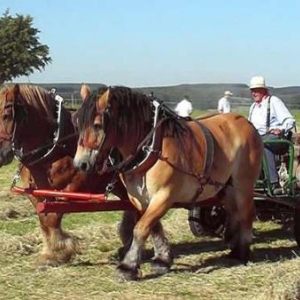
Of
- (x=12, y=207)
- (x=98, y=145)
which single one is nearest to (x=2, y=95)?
(x=98, y=145)

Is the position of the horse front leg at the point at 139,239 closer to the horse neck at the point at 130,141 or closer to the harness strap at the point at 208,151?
the horse neck at the point at 130,141

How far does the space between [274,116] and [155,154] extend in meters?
2.07

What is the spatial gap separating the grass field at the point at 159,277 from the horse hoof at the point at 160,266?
0.23 ft

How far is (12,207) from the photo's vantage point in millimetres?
9797

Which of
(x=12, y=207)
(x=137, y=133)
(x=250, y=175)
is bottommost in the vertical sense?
(x=12, y=207)

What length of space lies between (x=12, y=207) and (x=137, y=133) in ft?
14.8

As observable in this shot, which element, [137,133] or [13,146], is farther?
[13,146]

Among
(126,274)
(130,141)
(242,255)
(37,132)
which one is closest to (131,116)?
(130,141)

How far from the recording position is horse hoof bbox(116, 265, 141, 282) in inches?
222

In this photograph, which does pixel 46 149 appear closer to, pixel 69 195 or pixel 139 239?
pixel 69 195

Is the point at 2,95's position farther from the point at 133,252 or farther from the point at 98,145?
the point at 133,252

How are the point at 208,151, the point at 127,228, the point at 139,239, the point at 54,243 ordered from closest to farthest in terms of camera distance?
the point at 139,239 < the point at 208,151 < the point at 54,243 < the point at 127,228

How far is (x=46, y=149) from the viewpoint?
20.3 ft

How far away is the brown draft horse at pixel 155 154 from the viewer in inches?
213
